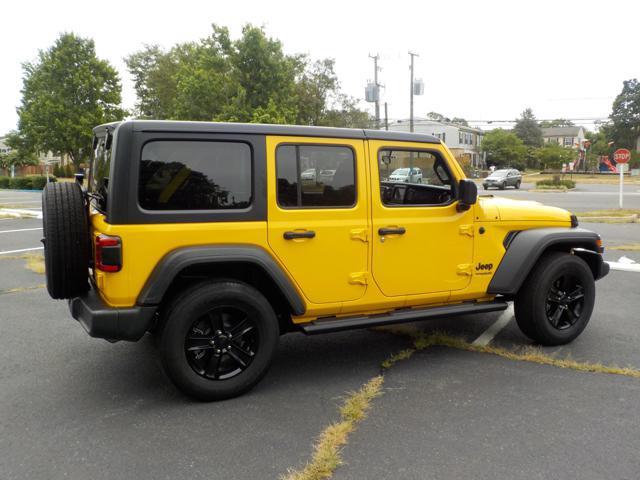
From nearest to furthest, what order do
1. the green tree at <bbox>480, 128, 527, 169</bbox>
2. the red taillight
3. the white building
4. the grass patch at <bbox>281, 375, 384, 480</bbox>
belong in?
the grass patch at <bbox>281, 375, 384, 480</bbox> → the red taillight → the green tree at <bbox>480, 128, 527, 169</bbox> → the white building

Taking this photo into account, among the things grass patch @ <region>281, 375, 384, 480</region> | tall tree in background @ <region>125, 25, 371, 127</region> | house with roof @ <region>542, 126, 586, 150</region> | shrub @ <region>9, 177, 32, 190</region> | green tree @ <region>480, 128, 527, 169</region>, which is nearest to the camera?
grass patch @ <region>281, 375, 384, 480</region>

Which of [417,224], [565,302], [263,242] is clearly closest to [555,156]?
[565,302]

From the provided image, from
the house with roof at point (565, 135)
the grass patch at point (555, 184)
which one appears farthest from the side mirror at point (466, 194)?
the house with roof at point (565, 135)

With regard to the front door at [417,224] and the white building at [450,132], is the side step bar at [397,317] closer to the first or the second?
the front door at [417,224]

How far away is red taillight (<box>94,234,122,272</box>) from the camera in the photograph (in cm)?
319

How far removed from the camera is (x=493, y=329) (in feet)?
16.9

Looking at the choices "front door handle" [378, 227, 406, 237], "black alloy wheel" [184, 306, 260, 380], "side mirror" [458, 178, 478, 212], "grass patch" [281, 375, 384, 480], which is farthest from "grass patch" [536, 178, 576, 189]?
"black alloy wheel" [184, 306, 260, 380]

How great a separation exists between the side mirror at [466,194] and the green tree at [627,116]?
263 ft

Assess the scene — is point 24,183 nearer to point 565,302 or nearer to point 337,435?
point 565,302

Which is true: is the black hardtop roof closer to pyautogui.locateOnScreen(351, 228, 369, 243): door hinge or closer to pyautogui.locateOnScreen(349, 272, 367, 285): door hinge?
pyautogui.locateOnScreen(351, 228, 369, 243): door hinge

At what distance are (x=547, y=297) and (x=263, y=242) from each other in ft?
8.44

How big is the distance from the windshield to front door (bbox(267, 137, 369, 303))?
1105mm

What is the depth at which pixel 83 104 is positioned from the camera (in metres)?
39.1

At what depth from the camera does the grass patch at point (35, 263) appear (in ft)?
26.5
